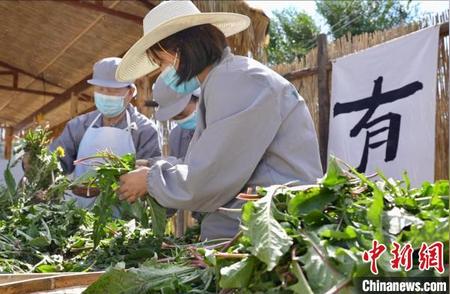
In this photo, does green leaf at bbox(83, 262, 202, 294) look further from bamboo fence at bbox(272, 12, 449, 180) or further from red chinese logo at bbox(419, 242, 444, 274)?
bamboo fence at bbox(272, 12, 449, 180)

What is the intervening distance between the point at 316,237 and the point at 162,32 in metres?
1.23

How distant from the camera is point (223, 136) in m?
1.85

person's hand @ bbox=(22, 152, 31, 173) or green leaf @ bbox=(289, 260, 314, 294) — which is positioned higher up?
person's hand @ bbox=(22, 152, 31, 173)

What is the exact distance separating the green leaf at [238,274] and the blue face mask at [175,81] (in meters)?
1.14

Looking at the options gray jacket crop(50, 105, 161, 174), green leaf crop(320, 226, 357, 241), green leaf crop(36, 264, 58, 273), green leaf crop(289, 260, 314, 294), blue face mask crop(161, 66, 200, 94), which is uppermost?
blue face mask crop(161, 66, 200, 94)

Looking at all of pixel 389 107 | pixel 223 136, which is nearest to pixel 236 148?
pixel 223 136

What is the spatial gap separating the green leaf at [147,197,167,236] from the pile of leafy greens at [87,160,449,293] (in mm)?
735

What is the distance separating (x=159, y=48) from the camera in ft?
7.19

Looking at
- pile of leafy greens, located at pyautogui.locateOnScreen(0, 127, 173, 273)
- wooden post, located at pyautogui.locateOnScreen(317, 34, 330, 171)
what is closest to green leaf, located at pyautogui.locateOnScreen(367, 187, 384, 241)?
pile of leafy greens, located at pyautogui.locateOnScreen(0, 127, 173, 273)

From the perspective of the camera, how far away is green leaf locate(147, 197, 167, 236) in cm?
207

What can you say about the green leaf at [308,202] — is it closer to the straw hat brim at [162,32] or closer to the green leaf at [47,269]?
the green leaf at [47,269]

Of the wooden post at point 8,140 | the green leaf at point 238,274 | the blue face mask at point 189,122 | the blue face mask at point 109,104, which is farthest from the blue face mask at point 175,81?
the wooden post at point 8,140

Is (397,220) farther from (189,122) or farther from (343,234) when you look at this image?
(189,122)

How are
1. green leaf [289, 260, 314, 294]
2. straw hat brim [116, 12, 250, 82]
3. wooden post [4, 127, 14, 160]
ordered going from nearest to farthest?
green leaf [289, 260, 314, 294] → straw hat brim [116, 12, 250, 82] → wooden post [4, 127, 14, 160]
